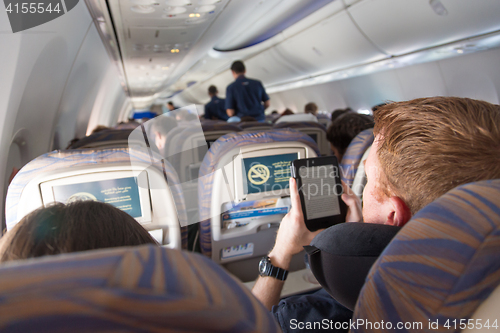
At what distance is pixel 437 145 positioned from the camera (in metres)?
0.74

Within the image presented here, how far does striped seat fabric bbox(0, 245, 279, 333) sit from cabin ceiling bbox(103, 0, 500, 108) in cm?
436

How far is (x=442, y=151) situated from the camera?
74 cm

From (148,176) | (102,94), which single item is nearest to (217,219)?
(148,176)

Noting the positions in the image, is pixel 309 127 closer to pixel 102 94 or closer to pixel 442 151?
pixel 442 151

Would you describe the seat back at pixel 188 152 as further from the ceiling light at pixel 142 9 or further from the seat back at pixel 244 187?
the ceiling light at pixel 142 9

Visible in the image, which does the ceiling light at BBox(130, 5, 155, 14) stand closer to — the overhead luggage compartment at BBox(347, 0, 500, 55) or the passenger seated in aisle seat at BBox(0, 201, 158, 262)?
the overhead luggage compartment at BBox(347, 0, 500, 55)

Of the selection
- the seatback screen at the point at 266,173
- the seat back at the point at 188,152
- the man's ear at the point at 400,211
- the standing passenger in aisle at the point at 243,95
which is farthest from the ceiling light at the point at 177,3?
the man's ear at the point at 400,211

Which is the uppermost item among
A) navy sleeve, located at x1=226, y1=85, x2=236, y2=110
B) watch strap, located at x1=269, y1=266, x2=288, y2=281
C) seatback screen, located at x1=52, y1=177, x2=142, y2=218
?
navy sleeve, located at x1=226, y1=85, x2=236, y2=110

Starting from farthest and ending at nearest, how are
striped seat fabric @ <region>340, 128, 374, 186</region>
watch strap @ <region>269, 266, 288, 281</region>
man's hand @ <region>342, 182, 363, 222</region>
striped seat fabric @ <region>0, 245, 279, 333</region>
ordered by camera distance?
striped seat fabric @ <region>340, 128, 374, 186</region> → man's hand @ <region>342, 182, 363, 222</region> → watch strap @ <region>269, 266, 288, 281</region> → striped seat fabric @ <region>0, 245, 279, 333</region>

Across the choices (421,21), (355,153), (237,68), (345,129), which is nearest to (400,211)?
(355,153)

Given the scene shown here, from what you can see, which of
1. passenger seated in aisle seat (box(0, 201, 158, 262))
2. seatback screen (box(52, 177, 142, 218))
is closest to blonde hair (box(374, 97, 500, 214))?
passenger seated in aisle seat (box(0, 201, 158, 262))

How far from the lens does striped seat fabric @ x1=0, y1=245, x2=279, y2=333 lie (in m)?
0.29

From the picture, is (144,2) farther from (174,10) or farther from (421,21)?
(421,21)

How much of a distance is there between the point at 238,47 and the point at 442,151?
9.73 meters
